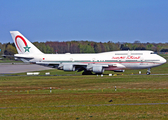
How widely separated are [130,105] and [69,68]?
3673cm

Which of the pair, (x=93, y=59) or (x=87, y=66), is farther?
(x=93, y=59)

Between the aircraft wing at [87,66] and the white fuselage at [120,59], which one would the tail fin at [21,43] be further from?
the white fuselage at [120,59]

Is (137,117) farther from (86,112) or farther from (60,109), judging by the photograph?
(60,109)

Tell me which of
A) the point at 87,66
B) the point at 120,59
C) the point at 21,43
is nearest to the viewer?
the point at 120,59

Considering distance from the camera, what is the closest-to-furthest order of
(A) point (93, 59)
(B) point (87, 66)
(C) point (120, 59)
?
1. (C) point (120, 59)
2. (B) point (87, 66)
3. (A) point (93, 59)

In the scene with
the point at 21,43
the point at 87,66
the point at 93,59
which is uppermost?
the point at 21,43

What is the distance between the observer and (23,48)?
63125 millimetres

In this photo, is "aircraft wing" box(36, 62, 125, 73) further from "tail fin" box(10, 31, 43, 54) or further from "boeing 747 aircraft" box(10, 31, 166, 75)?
"tail fin" box(10, 31, 43, 54)

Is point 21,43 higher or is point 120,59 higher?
point 21,43

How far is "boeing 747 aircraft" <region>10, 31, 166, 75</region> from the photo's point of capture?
57.5 meters

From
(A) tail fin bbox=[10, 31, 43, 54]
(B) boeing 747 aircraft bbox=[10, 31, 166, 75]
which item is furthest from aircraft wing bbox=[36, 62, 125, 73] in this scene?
(A) tail fin bbox=[10, 31, 43, 54]

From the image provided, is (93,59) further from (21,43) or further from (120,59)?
(21,43)

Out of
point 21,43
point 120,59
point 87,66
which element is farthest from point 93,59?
point 21,43

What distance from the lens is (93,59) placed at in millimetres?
60031
